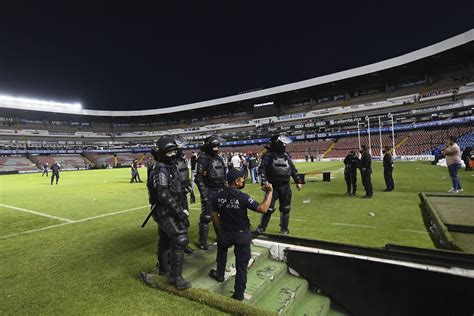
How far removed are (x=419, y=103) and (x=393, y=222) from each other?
4505 cm

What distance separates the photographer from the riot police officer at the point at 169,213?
11.2ft

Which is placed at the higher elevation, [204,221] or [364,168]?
[364,168]

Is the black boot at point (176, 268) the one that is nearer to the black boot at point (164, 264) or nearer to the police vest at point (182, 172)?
the black boot at point (164, 264)

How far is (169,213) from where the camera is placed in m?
3.58

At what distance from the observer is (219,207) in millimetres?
3598

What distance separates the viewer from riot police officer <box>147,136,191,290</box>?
341cm

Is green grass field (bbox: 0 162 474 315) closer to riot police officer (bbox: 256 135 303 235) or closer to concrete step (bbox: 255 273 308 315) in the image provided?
riot police officer (bbox: 256 135 303 235)

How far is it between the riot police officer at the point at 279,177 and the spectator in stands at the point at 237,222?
2.34 meters

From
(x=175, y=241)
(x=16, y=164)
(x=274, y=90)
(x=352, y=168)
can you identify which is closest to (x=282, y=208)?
(x=175, y=241)

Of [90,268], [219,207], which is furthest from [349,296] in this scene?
[90,268]

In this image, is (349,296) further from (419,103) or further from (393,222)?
(419,103)

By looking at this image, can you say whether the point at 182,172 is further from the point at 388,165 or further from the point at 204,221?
the point at 388,165

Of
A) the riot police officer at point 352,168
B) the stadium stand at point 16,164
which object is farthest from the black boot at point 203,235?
the stadium stand at point 16,164

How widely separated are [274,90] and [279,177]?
178 ft
